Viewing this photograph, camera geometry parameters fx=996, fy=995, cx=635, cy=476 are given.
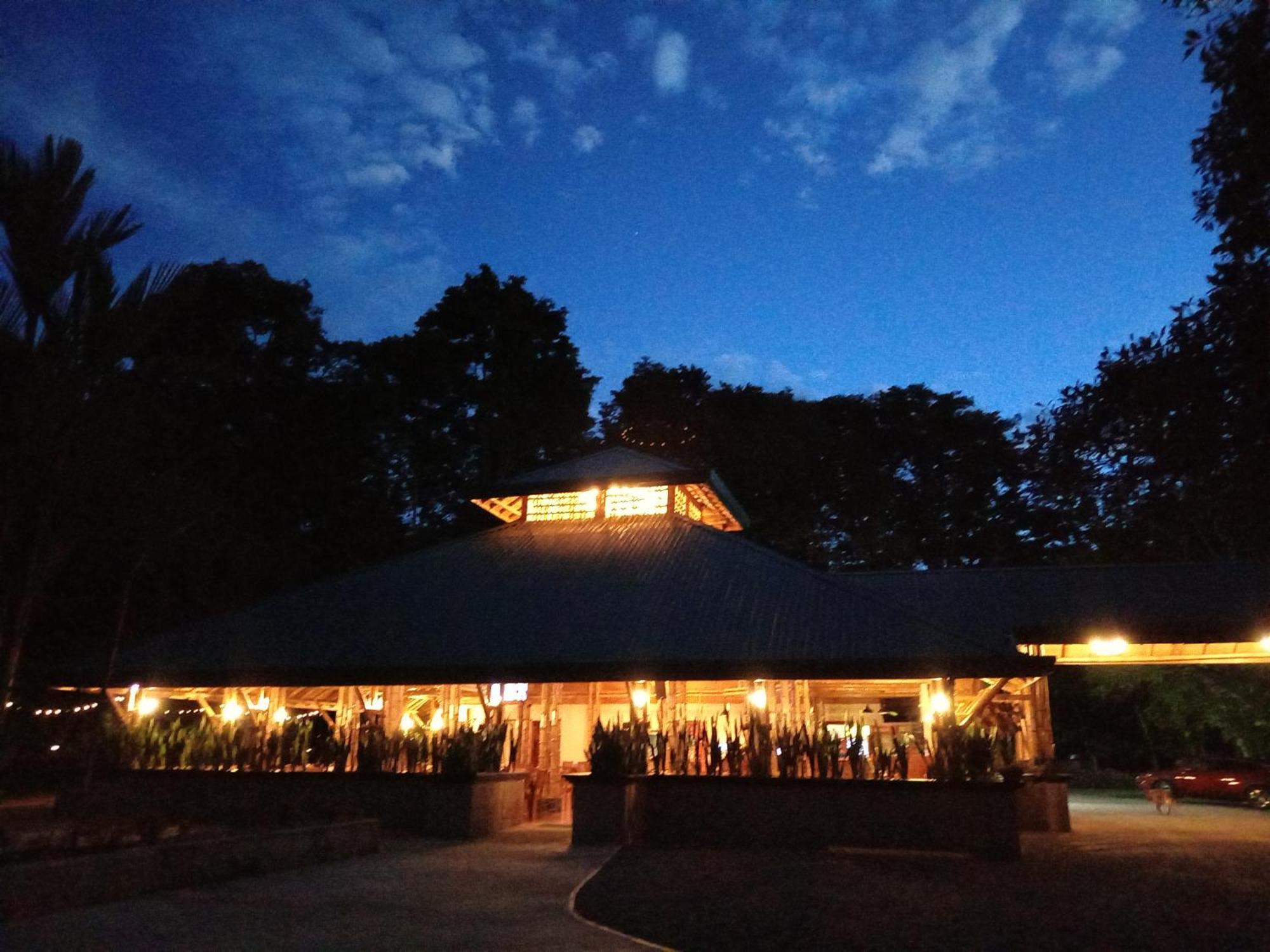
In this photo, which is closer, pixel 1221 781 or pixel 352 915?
pixel 352 915

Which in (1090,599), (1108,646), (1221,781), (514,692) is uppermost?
(1090,599)

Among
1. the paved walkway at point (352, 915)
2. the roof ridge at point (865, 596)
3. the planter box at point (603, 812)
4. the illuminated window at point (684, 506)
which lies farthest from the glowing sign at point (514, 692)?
the paved walkway at point (352, 915)

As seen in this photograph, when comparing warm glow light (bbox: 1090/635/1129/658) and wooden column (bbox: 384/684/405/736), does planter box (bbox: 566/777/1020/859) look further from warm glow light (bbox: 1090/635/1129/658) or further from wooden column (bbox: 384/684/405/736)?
wooden column (bbox: 384/684/405/736)

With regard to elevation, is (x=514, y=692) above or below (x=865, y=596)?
below

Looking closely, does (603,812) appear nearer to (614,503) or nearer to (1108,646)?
(614,503)

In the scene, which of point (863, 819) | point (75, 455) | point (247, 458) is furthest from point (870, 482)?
point (75, 455)

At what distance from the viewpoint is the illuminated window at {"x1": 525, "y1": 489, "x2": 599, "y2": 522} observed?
19.7m

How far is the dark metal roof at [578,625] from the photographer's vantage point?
13.1m

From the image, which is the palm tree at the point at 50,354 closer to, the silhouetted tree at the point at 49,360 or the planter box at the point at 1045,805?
the silhouetted tree at the point at 49,360

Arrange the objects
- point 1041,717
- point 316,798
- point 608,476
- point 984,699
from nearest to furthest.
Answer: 1. point 984,699
2. point 316,798
3. point 1041,717
4. point 608,476

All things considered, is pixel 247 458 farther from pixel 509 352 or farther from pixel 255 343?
pixel 509 352

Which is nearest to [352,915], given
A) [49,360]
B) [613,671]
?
[49,360]

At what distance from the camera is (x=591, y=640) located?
14.4 m

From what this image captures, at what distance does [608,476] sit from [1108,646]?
30.0 feet
